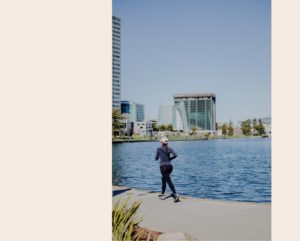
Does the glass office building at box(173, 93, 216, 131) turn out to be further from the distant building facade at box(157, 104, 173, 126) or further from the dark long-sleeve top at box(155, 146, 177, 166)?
the dark long-sleeve top at box(155, 146, 177, 166)

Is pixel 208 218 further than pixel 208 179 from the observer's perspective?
Answer: No

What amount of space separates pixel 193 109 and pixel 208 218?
390 centimetres

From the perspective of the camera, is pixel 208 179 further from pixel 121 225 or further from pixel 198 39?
pixel 121 225

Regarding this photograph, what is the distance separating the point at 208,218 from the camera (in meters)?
3.25

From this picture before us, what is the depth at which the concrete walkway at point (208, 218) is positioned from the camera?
2.85m

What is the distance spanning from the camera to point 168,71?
17.7 ft
